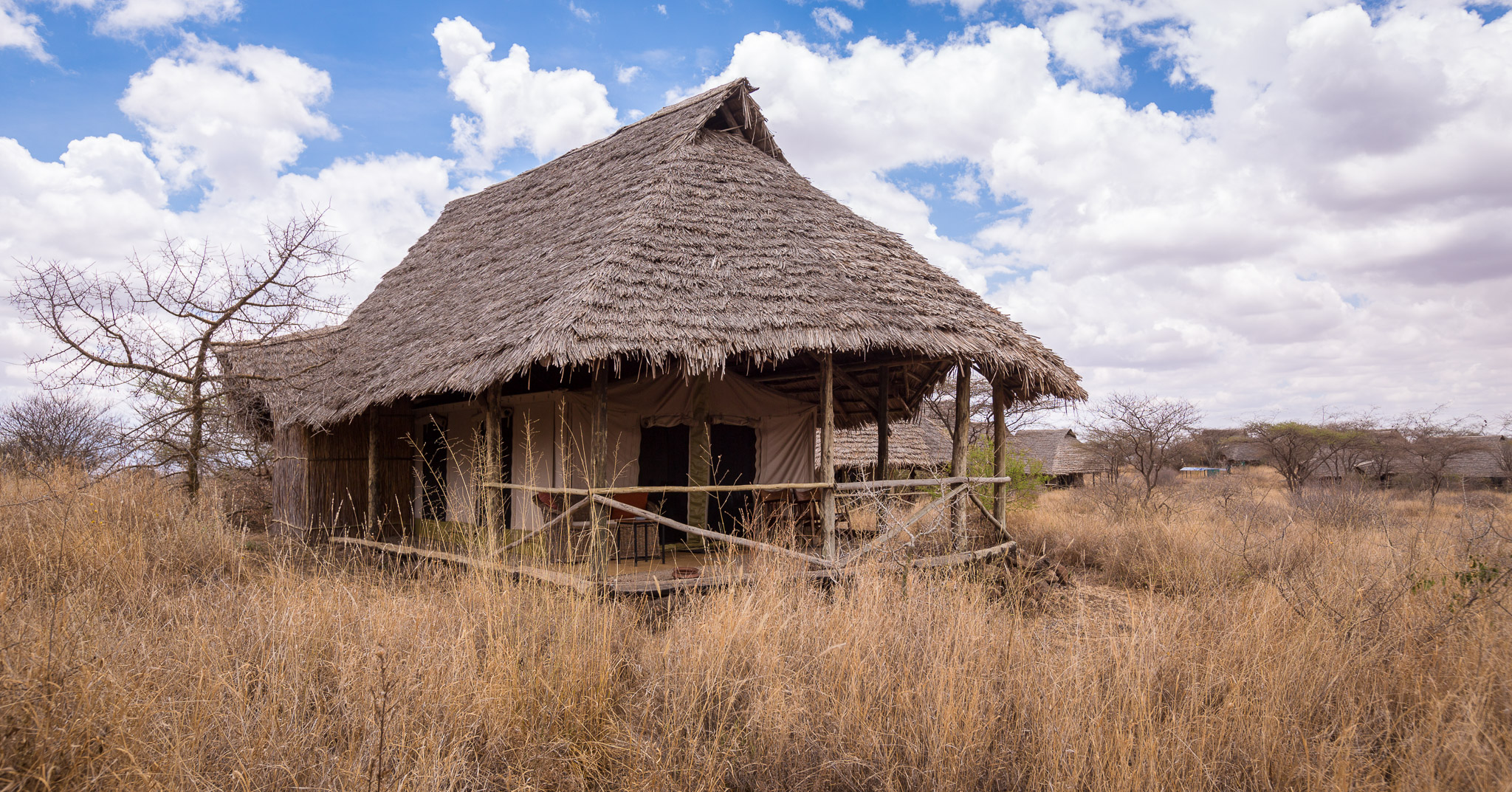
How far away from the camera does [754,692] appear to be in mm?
3209

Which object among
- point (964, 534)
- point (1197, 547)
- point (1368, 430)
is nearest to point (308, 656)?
point (964, 534)

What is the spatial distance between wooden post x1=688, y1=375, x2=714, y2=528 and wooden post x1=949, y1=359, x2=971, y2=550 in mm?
2373

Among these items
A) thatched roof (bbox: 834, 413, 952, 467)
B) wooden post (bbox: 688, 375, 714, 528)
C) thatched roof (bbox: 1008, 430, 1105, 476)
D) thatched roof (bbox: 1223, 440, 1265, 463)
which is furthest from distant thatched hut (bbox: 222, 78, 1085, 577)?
thatched roof (bbox: 1223, 440, 1265, 463)

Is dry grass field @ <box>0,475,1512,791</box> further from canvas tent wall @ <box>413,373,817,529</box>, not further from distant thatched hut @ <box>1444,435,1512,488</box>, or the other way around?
distant thatched hut @ <box>1444,435,1512,488</box>

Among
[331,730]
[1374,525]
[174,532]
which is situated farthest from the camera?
[1374,525]

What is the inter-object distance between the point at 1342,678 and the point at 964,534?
4141 mm

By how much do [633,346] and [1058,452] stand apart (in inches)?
1172

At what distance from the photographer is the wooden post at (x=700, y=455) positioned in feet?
24.1

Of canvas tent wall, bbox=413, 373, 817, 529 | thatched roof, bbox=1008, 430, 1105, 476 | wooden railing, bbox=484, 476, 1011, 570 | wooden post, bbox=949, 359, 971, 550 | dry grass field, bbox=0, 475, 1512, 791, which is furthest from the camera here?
thatched roof, bbox=1008, 430, 1105, 476

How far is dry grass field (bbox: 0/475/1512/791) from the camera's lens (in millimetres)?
2562

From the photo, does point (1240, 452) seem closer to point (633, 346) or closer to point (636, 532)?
point (636, 532)

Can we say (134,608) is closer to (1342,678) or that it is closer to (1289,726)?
(1289,726)

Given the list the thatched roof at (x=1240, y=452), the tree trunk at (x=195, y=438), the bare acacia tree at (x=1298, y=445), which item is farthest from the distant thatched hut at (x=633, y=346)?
the thatched roof at (x=1240, y=452)

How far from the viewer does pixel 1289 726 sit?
290 cm
